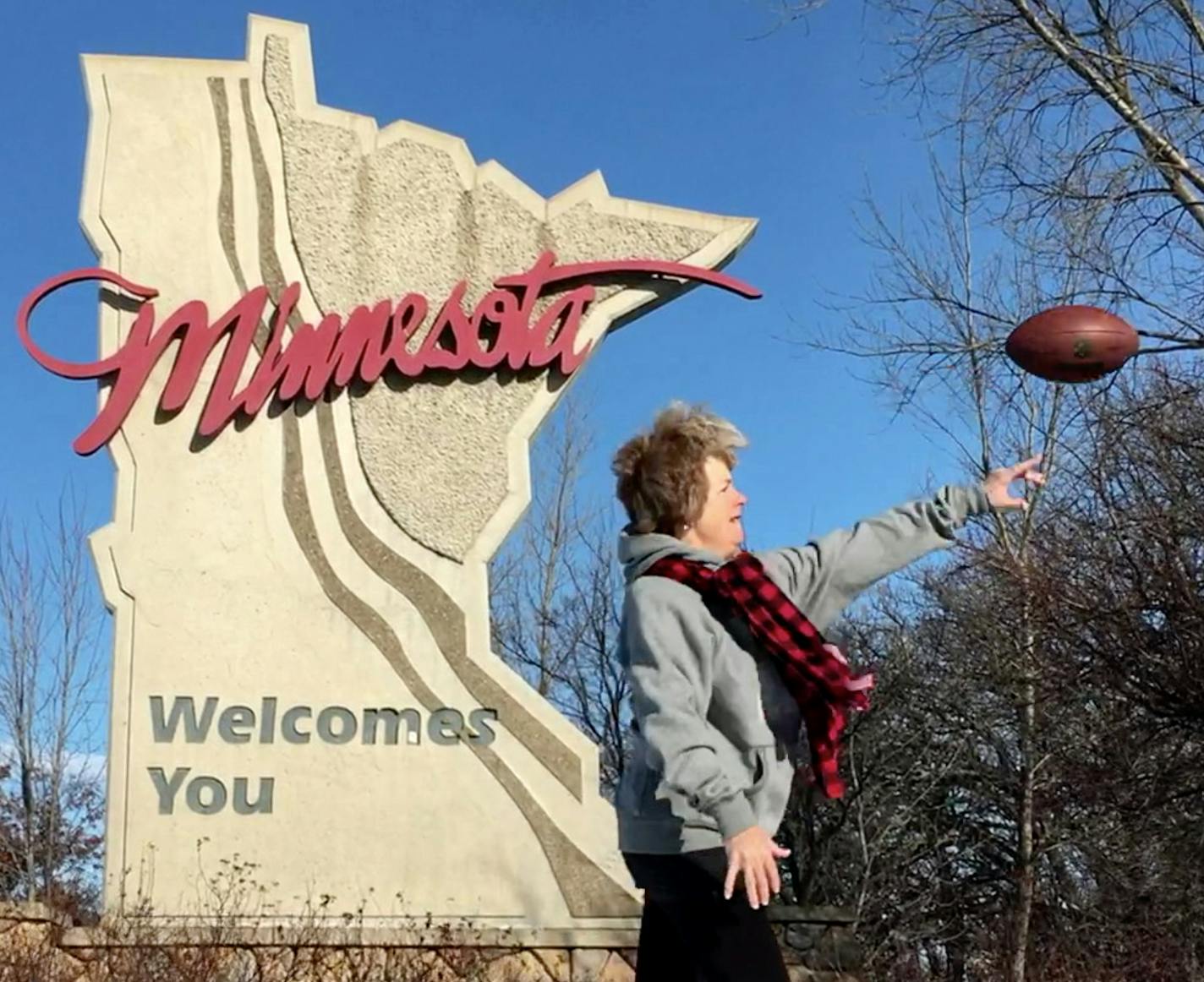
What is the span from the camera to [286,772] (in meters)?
7.80

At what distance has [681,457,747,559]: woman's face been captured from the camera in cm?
290

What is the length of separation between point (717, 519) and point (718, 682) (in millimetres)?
362

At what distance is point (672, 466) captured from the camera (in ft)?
9.44

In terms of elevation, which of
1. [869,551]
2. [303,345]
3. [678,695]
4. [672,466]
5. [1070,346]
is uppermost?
[303,345]

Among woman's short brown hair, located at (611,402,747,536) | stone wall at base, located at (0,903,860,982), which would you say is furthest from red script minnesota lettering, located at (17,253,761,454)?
woman's short brown hair, located at (611,402,747,536)

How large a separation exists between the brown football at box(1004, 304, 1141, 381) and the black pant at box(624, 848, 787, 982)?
7.88 ft

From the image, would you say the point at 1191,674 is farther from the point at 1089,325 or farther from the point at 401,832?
the point at 1089,325

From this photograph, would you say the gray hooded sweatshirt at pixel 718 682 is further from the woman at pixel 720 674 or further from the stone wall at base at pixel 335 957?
the stone wall at base at pixel 335 957

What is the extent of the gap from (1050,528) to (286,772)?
7.94m

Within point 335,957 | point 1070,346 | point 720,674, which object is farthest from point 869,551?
point 335,957

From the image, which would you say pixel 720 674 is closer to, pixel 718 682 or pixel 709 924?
pixel 718 682

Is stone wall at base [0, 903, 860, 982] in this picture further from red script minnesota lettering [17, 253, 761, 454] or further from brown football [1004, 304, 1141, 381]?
brown football [1004, 304, 1141, 381]

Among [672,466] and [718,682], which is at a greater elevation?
[672,466]

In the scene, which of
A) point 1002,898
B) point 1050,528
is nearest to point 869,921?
point 1002,898
